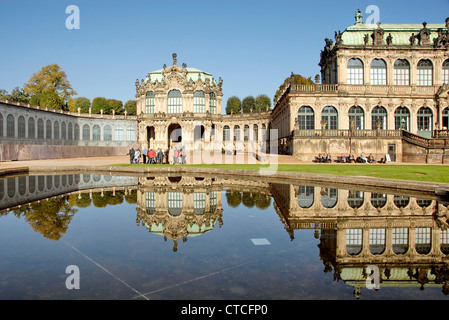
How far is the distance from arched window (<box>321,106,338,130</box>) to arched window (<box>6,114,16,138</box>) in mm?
42498

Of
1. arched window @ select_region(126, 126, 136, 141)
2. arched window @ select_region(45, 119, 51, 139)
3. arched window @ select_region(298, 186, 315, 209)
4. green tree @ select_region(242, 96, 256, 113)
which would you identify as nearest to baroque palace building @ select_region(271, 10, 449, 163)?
arched window @ select_region(298, 186, 315, 209)

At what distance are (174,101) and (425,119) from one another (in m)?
42.8

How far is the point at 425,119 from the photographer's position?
138 ft

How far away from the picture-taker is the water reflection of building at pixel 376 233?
18.0 feet

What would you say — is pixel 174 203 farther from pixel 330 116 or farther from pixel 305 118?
pixel 330 116

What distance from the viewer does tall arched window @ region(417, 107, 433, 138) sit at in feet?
138

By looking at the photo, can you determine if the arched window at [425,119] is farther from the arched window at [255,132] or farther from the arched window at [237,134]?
the arched window at [237,134]

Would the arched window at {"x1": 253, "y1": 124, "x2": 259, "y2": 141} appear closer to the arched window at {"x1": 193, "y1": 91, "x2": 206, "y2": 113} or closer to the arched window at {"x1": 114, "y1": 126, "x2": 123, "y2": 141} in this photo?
the arched window at {"x1": 193, "y1": 91, "x2": 206, "y2": 113}

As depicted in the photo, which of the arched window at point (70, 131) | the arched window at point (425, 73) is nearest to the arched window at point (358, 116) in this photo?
the arched window at point (425, 73)

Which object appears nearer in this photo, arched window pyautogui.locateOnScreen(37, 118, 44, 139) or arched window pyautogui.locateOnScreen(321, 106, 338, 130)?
arched window pyautogui.locateOnScreen(321, 106, 338, 130)

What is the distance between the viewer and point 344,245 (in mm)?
6789

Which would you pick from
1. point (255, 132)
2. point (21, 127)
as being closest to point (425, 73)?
point (255, 132)
